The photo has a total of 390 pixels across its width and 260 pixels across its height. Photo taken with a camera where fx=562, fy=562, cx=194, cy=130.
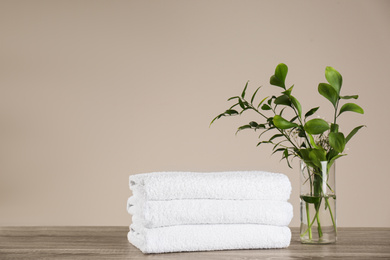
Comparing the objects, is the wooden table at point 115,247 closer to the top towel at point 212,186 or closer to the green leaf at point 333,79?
the top towel at point 212,186

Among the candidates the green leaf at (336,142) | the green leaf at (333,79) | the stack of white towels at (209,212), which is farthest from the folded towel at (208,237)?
the green leaf at (333,79)

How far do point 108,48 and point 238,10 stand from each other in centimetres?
56

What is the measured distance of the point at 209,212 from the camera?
1.00 m

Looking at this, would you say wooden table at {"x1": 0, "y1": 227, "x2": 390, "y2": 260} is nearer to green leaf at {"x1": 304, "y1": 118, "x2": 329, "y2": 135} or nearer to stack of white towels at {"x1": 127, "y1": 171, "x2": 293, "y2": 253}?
stack of white towels at {"x1": 127, "y1": 171, "x2": 293, "y2": 253}

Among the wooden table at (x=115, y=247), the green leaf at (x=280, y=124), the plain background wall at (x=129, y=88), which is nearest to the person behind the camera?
the wooden table at (x=115, y=247)

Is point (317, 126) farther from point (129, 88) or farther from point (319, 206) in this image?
point (129, 88)

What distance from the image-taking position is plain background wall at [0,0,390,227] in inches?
89.8

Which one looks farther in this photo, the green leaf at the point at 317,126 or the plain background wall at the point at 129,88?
the plain background wall at the point at 129,88

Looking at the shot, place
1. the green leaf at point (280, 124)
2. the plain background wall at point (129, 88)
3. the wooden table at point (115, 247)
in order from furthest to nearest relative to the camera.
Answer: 1. the plain background wall at point (129, 88)
2. the green leaf at point (280, 124)
3. the wooden table at point (115, 247)

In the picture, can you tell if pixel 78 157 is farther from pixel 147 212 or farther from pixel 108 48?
pixel 147 212

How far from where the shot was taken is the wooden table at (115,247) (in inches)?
37.3

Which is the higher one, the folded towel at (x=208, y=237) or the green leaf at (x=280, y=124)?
the green leaf at (x=280, y=124)

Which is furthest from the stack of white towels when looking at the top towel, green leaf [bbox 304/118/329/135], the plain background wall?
the plain background wall

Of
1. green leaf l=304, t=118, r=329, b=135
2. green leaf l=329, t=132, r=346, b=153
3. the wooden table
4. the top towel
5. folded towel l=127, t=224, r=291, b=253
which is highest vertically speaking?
green leaf l=304, t=118, r=329, b=135
